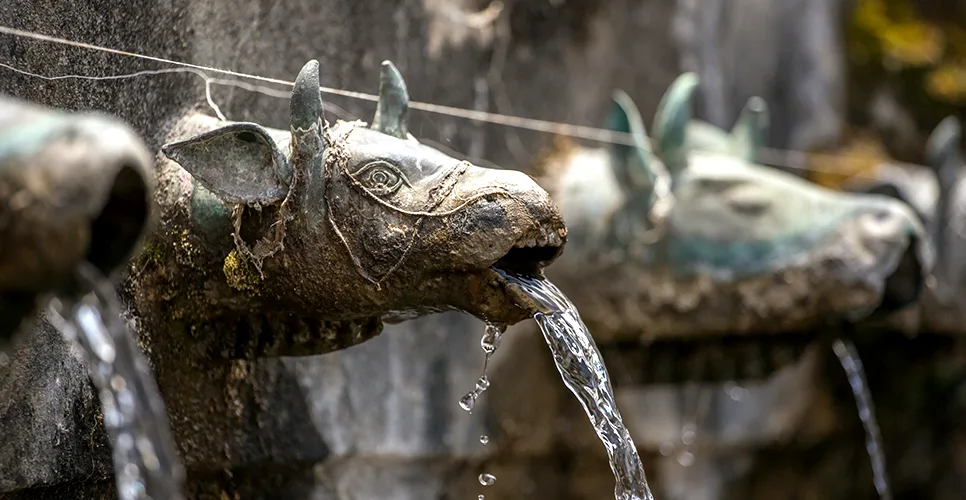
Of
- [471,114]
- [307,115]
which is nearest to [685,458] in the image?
[471,114]

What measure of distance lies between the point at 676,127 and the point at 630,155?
5.7 inches

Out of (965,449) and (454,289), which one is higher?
(454,289)

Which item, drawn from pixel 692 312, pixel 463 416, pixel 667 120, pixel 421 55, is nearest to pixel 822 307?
pixel 692 312

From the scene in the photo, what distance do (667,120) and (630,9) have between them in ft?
2.82

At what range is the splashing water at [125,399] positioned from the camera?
158 cm

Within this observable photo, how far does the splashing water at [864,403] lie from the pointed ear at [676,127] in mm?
748

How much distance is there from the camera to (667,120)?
3.25m

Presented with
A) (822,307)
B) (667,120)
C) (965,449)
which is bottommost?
(965,449)

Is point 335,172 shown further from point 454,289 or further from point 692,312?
point 692,312

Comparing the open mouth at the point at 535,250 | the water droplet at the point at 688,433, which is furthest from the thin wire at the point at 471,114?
the water droplet at the point at 688,433

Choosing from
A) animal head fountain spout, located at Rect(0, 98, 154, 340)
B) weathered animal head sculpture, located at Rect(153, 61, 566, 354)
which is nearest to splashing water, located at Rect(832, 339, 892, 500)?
weathered animal head sculpture, located at Rect(153, 61, 566, 354)

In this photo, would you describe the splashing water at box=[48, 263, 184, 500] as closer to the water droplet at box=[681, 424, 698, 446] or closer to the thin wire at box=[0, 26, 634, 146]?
the thin wire at box=[0, 26, 634, 146]

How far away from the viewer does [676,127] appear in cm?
324

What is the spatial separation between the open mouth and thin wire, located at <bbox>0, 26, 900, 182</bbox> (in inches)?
24.0
